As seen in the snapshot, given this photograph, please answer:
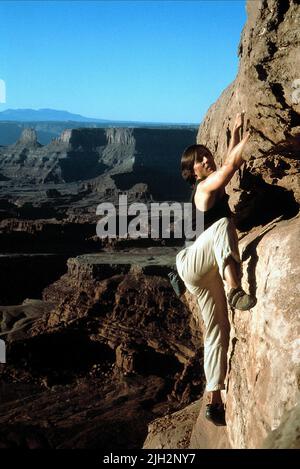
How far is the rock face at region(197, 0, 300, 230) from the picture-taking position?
417cm

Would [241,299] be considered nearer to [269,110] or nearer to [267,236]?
[267,236]

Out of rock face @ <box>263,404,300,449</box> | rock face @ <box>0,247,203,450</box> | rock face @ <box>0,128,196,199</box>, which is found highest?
rock face @ <box>0,128,196,199</box>

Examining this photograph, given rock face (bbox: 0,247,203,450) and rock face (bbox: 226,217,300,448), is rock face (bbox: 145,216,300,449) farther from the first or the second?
rock face (bbox: 0,247,203,450)

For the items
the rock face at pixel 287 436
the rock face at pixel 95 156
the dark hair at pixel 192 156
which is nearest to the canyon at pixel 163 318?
the rock face at pixel 287 436

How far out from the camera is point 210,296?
179 inches

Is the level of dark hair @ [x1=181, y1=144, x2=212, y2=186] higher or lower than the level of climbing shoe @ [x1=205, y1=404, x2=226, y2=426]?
higher

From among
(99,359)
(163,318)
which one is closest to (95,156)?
(163,318)

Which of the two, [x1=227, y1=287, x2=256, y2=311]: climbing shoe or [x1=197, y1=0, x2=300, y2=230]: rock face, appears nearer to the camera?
[x1=227, y1=287, x2=256, y2=311]: climbing shoe

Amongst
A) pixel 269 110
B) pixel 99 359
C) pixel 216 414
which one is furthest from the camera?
pixel 99 359

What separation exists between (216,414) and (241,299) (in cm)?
134

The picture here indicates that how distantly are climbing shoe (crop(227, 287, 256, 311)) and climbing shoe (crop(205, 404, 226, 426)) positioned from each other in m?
1.21

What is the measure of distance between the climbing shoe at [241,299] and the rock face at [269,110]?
53.1 inches

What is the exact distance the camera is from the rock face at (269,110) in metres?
4.17

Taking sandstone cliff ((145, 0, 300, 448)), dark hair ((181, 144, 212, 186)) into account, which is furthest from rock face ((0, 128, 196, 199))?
dark hair ((181, 144, 212, 186))
